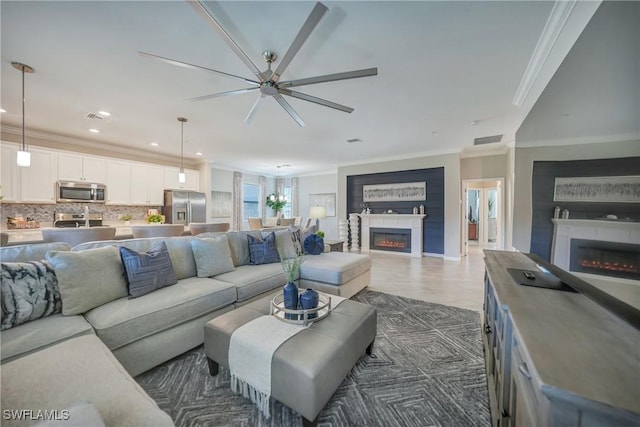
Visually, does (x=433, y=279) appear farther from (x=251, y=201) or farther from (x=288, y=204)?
(x=251, y=201)

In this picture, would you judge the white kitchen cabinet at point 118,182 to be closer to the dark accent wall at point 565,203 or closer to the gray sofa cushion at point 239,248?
the gray sofa cushion at point 239,248

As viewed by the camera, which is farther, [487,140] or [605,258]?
[487,140]

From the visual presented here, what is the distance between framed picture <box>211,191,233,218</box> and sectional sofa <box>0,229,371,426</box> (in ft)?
15.2

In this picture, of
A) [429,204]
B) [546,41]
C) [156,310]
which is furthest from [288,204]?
[546,41]

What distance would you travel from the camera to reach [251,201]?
8.84 meters

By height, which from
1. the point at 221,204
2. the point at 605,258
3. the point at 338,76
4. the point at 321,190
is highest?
the point at 338,76

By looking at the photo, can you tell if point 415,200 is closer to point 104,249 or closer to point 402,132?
point 402,132

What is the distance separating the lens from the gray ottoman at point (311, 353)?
3.91ft

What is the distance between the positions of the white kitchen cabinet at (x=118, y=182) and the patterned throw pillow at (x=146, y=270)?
4034mm

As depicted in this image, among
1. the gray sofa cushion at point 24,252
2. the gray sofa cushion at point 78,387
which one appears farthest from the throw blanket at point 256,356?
the gray sofa cushion at point 24,252

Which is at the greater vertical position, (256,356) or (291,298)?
(291,298)

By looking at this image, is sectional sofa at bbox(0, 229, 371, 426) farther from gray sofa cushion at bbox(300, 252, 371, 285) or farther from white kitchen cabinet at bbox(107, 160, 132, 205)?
white kitchen cabinet at bbox(107, 160, 132, 205)

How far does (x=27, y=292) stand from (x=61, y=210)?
443 cm

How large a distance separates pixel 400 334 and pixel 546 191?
5.85ft
